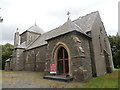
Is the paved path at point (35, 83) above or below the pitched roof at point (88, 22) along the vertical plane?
below

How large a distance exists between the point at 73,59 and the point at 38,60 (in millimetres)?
12908

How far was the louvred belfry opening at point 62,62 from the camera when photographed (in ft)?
41.6

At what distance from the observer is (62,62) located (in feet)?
44.1

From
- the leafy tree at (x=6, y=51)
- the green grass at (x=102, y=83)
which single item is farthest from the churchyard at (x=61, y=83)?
the leafy tree at (x=6, y=51)

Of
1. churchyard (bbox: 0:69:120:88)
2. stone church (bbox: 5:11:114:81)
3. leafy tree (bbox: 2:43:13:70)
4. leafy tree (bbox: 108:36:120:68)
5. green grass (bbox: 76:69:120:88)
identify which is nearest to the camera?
green grass (bbox: 76:69:120:88)

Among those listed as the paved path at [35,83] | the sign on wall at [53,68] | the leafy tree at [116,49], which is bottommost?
the paved path at [35,83]

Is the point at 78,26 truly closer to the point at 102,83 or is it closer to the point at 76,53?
the point at 76,53

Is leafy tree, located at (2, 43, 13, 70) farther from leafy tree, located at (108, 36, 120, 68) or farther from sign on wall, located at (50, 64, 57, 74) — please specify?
leafy tree, located at (108, 36, 120, 68)

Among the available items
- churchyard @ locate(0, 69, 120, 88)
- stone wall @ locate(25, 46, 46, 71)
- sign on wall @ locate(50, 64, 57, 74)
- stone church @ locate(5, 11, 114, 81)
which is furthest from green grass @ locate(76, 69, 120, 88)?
stone wall @ locate(25, 46, 46, 71)

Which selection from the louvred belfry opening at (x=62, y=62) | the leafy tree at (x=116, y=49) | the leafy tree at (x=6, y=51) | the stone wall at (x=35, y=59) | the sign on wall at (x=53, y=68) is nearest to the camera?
the sign on wall at (x=53, y=68)

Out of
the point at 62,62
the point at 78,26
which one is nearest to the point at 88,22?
the point at 78,26

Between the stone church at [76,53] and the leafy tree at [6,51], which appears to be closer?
the stone church at [76,53]

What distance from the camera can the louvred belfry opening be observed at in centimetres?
1266

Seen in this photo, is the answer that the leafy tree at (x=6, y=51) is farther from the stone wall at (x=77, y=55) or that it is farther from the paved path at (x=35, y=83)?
the stone wall at (x=77, y=55)
